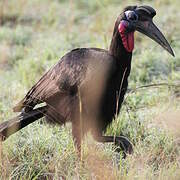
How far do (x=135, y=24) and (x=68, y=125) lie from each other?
3.17 ft

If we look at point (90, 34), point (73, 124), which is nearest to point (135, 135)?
point (73, 124)

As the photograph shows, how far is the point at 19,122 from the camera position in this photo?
4.30m

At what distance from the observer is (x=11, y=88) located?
18.2 feet

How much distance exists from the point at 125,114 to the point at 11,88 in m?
1.20

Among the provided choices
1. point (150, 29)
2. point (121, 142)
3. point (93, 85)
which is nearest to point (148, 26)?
point (150, 29)

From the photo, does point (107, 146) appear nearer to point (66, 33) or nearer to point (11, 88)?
point (11, 88)

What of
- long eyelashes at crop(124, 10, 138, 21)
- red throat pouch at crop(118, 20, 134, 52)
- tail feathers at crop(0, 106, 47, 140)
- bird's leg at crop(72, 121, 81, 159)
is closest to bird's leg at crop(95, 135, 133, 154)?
bird's leg at crop(72, 121, 81, 159)

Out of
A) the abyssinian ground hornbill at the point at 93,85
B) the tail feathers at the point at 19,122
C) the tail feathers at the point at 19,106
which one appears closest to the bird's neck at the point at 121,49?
the abyssinian ground hornbill at the point at 93,85

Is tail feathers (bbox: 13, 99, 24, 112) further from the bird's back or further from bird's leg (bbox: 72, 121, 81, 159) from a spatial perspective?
bird's leg (bbox: 72, 121, 81, 159)

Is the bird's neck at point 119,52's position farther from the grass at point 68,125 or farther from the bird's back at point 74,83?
the grass at point 68,125

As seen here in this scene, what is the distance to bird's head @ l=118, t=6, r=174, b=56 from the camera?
417 cm

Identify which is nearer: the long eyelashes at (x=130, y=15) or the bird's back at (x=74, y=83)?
Answer: the bird's back at (x=74, y=83)

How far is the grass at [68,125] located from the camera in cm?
390

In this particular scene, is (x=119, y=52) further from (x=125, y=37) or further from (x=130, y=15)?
(x=130, y=15)
